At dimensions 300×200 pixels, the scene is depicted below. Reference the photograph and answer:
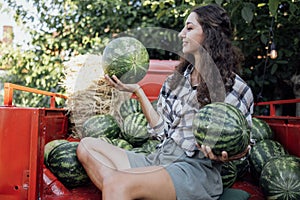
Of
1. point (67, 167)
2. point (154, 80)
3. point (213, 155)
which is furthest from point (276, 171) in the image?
point (154, 80)

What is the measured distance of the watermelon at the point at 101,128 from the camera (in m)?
2.67

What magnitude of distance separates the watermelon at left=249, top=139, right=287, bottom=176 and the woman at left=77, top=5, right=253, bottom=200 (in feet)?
1.68

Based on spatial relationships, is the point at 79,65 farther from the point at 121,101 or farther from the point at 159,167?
the point at 159,167

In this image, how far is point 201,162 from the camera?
5.84ft

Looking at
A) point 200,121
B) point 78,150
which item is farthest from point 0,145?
point 200,121

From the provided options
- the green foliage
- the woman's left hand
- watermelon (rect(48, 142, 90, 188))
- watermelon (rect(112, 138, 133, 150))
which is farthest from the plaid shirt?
the green foliage

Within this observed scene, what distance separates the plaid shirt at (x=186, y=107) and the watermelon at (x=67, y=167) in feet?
1.76

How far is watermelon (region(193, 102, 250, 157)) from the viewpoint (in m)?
1.63

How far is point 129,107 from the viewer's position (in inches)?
125

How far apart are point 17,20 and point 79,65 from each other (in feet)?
8.66

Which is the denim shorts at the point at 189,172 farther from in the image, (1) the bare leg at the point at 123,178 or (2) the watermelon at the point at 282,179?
(2) the watermelon at the point at 282,179

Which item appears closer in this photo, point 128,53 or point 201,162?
point 201,162

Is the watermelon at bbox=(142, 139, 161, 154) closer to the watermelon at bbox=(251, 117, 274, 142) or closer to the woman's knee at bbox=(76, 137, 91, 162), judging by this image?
the woman's knee at bbox=(76, 137, 91, 162)

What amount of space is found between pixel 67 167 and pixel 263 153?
1.25 m
